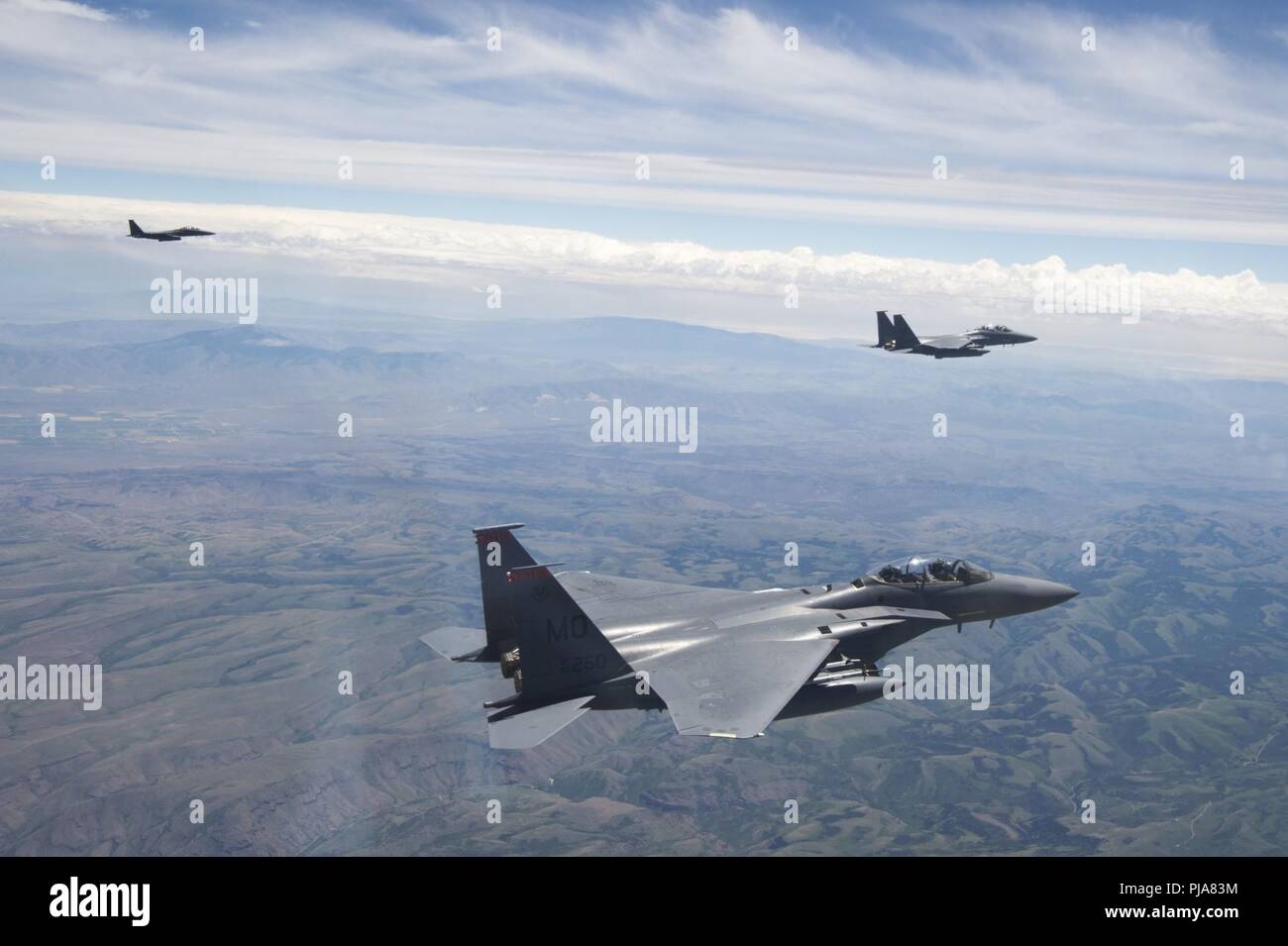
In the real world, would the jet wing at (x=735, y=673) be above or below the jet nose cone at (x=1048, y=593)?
below

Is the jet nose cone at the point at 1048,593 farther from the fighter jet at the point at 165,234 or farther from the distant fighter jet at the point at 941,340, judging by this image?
the fighter jet at the point at 165,234

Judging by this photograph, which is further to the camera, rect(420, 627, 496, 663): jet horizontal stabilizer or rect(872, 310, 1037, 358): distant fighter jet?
rect(872, 310, 1037, 358): distant fighter jet

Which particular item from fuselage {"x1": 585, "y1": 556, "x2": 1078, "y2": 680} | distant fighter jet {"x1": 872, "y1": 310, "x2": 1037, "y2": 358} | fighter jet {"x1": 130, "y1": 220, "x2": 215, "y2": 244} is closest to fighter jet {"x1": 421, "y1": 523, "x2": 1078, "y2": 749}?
fuselage {"x1": 585, "y1": 556, "x2": 1078, "y2": 680}

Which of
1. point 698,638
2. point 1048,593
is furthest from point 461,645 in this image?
point 1048,593

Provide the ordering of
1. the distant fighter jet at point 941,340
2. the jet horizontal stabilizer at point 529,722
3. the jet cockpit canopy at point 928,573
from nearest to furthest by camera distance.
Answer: the jet horizontal stabilizer at point 529,722 → the jet cockpit canopy at point 928,573 → the distant fighter jet at point 941,340

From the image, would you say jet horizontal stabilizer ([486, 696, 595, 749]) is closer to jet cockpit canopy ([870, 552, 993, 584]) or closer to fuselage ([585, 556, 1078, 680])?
fuselage ([585, 556, 1078, 680])

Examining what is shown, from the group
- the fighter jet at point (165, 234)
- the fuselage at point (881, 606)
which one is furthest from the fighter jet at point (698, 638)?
the fighter jet at point (165, 234)
